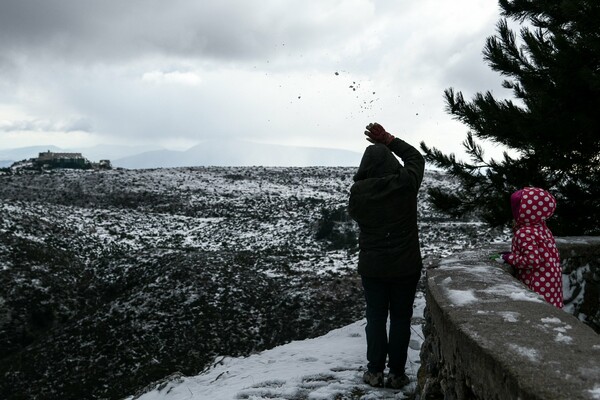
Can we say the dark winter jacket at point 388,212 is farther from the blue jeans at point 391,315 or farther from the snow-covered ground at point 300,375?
the snow-covered ground at point 300,375

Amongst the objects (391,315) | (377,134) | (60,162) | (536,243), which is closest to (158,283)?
(391,315)

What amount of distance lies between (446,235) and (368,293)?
49.5ft

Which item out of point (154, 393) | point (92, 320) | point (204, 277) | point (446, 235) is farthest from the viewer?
point (446, 235)

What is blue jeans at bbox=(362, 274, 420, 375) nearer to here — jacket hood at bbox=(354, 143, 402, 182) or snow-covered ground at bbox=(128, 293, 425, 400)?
snow-covered ground at bbox=(128, 293, 425, 400)

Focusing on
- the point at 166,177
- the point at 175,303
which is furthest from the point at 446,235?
the point at 166,177

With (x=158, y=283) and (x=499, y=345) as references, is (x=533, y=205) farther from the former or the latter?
(x=158, y=283)

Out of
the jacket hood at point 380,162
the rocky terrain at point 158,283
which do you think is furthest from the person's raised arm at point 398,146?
the rocky terrain at point 158,283

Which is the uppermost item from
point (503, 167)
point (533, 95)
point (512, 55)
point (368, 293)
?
point (512, 55)

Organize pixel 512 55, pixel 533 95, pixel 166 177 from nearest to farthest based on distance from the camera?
1. pixel 533 95
2. pixel 512 55
3. pixel 166 177

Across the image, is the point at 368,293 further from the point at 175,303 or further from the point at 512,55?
the point at 175,303

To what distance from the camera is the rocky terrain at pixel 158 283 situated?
33.7 ft

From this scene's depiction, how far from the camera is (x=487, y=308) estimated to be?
9.80 feet

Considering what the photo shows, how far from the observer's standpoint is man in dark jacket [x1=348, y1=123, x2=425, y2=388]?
4.18m

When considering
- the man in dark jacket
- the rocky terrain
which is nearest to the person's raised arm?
the man in dark jacket
